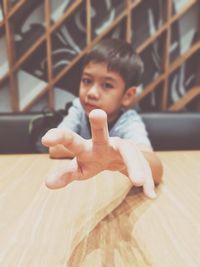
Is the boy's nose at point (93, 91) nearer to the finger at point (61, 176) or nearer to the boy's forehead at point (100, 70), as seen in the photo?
the boy's forehead at point (100, 70)

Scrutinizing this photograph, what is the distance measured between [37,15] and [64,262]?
1538 mm

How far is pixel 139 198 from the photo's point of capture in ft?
1.70

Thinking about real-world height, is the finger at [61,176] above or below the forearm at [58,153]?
above

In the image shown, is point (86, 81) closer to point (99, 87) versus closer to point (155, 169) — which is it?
point (99, 87)

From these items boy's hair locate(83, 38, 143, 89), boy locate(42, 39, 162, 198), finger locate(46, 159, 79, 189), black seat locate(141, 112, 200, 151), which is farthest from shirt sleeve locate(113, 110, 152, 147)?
finger locate(46, 159, 79, 189)

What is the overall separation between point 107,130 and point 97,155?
0.04 metres

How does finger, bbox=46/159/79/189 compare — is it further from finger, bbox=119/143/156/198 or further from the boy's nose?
the boy's nose

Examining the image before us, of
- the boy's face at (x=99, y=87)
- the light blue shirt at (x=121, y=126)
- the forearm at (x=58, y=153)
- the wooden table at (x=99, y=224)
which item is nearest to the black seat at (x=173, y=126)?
the light blue shirt at (x=121, y=126)

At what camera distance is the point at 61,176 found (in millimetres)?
367

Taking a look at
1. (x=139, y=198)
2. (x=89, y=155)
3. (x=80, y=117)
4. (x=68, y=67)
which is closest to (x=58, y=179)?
(x=89, y=155)

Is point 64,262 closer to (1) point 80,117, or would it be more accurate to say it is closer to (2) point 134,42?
(1) point 80,117

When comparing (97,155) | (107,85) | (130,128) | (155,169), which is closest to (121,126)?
(130,128)

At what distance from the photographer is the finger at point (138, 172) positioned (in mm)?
309

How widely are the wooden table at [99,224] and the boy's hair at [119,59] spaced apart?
40 centimetres
